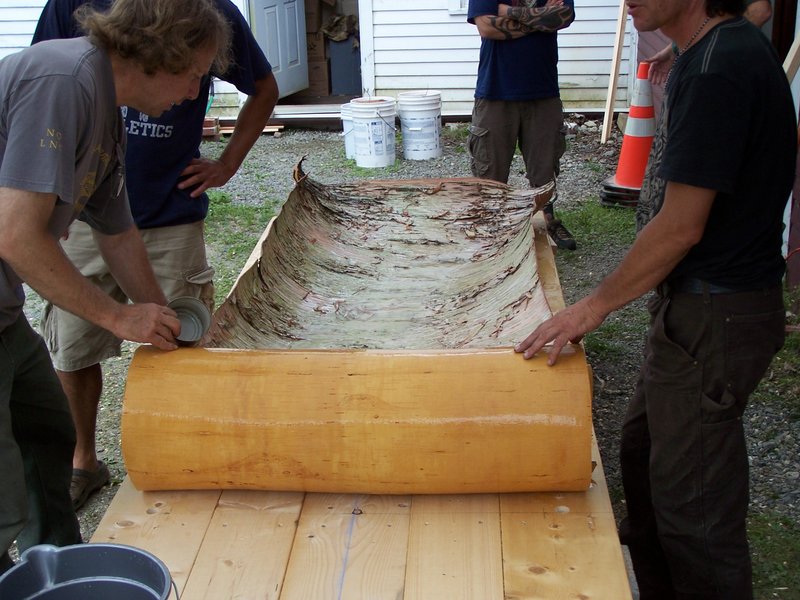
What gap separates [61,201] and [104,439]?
2172mm

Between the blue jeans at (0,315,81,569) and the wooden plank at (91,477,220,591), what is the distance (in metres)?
0.22

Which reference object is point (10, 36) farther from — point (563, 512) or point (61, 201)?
point (563, 512)

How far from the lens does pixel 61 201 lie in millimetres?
1911

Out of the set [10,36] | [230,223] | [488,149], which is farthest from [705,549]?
[10,36]

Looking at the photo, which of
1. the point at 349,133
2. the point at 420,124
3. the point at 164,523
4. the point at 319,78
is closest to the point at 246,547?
the point at 164,523

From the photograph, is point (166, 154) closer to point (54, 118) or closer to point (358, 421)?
point (54, 118)

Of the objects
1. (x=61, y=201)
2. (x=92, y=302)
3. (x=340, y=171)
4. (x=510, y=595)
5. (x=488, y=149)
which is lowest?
(x=340, y=171)

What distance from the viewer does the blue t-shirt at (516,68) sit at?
5355 millimetres

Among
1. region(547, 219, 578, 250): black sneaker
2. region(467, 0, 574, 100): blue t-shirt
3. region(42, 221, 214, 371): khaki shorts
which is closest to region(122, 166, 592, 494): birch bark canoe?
region(42, 221, 214, 371): khaki shorts

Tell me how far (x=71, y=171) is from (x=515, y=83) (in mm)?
3940

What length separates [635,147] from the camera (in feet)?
21.8

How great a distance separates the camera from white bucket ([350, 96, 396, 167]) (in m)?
8.19

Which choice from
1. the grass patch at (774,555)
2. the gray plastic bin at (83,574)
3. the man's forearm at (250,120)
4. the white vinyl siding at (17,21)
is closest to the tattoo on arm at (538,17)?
the man's forearm at (250,120)

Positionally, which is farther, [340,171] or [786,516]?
[340,171]
